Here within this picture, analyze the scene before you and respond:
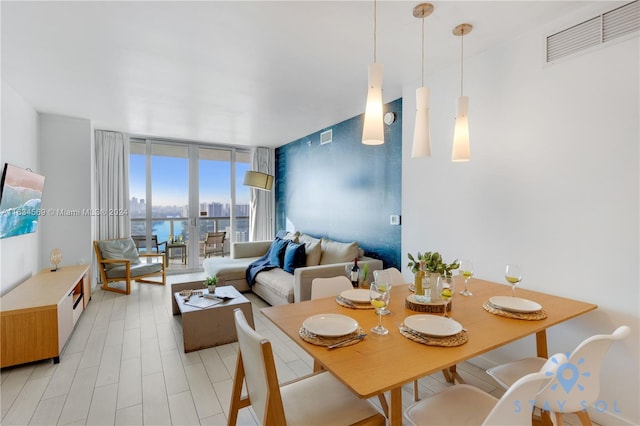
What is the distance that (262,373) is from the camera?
1.16m

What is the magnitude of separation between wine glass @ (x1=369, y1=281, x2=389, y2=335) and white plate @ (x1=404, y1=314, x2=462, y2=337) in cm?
13

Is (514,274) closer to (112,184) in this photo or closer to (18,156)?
(18,156)

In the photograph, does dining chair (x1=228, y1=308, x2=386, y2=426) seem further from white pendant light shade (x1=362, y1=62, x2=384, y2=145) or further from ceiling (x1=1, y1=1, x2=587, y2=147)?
ceiling (x1=1, y1=1, x2=587, y2=147)

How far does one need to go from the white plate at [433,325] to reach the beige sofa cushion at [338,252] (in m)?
2.29

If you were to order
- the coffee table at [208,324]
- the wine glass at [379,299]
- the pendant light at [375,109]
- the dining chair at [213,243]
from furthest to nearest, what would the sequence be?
the dining chair at [213,243], the coffee table at [208,324], the pendant light at [375,109], the wine glass at [379,299]

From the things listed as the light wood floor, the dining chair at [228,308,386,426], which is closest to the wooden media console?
the light wood floor

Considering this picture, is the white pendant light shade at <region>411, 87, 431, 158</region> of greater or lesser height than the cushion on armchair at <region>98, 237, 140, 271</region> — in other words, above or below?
above

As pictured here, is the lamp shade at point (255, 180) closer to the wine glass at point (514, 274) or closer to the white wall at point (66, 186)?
the white wall at point (66, 186)

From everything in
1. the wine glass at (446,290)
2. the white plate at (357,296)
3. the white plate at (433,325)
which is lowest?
the white plate at (433,325)

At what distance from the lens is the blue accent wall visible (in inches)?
143

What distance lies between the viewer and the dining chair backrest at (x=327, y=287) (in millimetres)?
2115

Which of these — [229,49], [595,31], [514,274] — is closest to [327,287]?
[514,274]

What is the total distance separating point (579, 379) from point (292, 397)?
4.00 feet

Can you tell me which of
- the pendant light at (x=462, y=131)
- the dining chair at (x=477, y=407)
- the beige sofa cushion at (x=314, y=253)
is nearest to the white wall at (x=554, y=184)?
the pendant light at (x=462, y=131)
